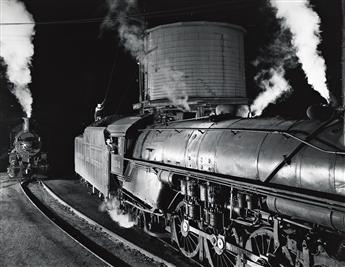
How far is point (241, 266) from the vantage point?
15.7 ft

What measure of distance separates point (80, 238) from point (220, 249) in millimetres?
4241

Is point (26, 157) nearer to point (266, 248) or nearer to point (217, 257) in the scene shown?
point (217, 257)

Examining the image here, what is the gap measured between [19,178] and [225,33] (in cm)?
1392

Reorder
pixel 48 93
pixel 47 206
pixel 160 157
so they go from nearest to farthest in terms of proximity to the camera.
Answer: pixel 160 157, pixel 47 206, pixel 48 93

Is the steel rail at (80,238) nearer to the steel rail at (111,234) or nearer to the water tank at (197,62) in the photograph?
the steel rail at (111,234)

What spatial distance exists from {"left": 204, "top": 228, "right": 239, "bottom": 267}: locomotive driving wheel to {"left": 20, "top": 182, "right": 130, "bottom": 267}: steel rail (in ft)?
5.59

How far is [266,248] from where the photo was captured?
4.67 meters

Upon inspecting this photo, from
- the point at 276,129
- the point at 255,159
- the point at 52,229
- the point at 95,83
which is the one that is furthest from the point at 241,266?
the point at 95,83

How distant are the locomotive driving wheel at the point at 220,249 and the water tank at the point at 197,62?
1179 centimetres

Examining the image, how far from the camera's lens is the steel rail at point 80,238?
21.5ft

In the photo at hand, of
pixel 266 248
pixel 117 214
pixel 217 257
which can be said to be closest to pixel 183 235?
pixel 217 257

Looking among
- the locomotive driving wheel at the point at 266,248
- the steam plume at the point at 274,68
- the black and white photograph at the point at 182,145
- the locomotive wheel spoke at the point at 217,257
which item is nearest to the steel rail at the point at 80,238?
the black and white photograph at the point at 182,145

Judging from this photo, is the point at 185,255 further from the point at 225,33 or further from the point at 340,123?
the point at 225,33

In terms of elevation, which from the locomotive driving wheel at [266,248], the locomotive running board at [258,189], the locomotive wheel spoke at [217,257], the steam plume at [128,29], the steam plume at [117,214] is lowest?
the steam plume at [117,214]
